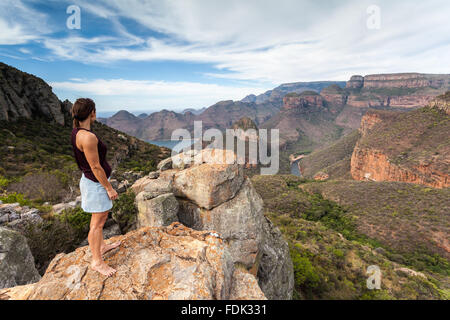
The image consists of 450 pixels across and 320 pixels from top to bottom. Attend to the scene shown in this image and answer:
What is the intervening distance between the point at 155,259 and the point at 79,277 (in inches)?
54.0

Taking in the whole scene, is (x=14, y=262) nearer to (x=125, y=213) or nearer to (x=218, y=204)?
(x=125, y=213)

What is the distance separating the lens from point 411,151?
5409 centimetres

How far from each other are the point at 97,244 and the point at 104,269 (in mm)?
522

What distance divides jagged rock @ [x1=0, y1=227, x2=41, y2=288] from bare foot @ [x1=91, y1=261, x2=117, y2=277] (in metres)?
2.37

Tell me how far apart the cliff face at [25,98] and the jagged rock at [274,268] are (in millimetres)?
41940

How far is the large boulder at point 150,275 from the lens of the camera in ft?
10.9

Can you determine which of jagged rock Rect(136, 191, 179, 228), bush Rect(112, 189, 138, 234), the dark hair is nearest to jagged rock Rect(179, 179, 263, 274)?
jagged rock Rect(136, 191, 179, 228)

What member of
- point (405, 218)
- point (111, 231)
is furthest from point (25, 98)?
point (405, 218)

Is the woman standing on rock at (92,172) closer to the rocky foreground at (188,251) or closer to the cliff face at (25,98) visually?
the rocky foreground at (188,251)

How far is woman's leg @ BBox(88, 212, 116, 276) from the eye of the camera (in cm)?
365

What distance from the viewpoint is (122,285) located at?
3535 mm

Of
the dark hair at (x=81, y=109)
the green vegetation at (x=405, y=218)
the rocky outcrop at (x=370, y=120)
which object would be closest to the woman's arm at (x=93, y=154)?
the dark hair at (x=81, y=109)

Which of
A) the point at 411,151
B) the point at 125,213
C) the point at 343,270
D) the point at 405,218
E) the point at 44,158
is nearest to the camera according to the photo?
the point at 125,213
